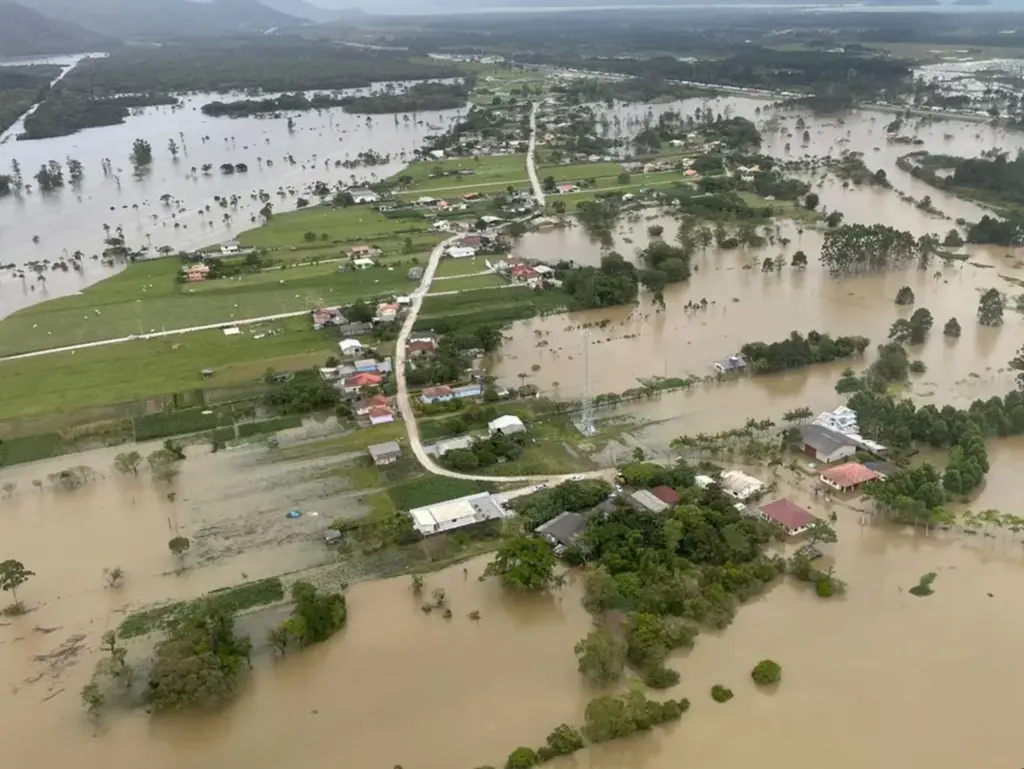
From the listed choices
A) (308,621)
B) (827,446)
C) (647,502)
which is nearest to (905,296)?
(827,446)

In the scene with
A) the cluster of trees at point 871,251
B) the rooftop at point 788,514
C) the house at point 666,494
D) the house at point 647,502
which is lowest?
the rooftop at point 788,514

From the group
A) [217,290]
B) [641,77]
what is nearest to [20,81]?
[641,77]

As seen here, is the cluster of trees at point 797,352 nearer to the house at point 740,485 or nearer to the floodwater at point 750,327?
the floodwater at point 750,327

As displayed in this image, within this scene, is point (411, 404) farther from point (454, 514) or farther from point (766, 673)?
point (766, 673)

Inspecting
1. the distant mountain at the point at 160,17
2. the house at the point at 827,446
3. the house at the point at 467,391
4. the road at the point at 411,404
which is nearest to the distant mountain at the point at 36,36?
the distant mountain at the point at 160,17

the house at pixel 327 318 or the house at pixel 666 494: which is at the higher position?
the house at pixel 327 318

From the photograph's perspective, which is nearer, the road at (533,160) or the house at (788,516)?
the house at (788,516)
